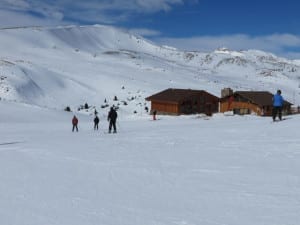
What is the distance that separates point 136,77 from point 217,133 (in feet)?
293

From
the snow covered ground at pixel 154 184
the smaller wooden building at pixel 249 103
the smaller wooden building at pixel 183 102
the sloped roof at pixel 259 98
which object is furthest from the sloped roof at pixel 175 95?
the snow covered ground at pixel 154 184

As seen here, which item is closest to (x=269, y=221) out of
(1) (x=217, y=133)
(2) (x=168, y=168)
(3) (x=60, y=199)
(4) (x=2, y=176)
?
(3) (x=60, y=199)

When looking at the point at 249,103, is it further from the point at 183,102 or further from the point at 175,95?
the point at 175,95

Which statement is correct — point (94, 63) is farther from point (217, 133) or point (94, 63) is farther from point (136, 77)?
point (217, 133)

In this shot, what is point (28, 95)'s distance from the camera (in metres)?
79.7

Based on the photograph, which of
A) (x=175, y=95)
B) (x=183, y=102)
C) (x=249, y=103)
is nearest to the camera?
(x=183, y=102)

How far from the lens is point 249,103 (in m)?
61.4

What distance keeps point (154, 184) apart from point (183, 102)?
171 ft

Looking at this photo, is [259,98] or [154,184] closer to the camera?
[154,184]

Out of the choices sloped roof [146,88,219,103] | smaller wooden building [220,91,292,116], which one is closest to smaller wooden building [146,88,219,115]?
sloped roof [146,88,219,103]

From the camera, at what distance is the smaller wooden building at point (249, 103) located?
197 feet

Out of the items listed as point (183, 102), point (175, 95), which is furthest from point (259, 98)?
point (175, 95)

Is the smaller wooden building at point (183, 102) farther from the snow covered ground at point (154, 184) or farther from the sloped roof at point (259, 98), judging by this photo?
the snow covered ground at point (154, 184)

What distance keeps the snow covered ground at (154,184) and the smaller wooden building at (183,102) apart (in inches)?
1768
